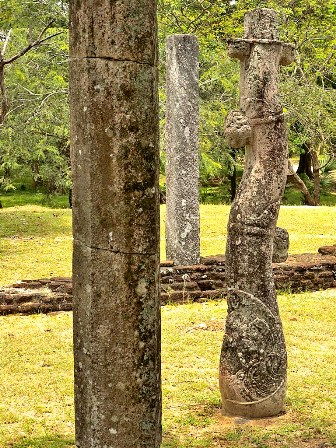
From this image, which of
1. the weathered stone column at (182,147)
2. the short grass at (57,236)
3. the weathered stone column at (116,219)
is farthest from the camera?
the short grass at (57,236)

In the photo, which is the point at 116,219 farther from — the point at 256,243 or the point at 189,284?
the point at 189,284

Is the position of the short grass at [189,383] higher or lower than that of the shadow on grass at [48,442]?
lower

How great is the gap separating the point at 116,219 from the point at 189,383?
13.9ft

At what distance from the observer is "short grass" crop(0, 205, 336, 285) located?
1266 cm

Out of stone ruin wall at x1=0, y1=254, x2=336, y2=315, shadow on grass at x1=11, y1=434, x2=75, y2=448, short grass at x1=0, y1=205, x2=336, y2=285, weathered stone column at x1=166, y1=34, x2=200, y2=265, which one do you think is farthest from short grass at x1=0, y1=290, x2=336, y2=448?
short grass at x1=0, y1=205, x2=336, y2=285

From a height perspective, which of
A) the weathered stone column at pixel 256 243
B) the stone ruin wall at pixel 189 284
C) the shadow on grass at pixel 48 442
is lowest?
the stone ruin wall at pixel 189 284

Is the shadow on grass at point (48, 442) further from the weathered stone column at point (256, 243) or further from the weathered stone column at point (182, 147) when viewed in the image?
the weathered stone column at point (182, 147)

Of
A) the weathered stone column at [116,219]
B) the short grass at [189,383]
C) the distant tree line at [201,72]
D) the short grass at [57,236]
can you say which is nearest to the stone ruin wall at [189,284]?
the short grass at [189,383]

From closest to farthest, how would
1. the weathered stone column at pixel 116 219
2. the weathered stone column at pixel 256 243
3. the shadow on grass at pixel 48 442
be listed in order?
the weathered stone column at pixel 116 219, the shadow on grass at pixel 48 442, the weathered stone column at pixel 256 243

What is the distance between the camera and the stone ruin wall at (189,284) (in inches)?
376

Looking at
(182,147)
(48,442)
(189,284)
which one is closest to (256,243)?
(48,442)

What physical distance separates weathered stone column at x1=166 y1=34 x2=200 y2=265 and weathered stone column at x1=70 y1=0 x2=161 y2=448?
7911mm

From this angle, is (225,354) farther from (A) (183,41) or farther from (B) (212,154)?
(B) (212,154)

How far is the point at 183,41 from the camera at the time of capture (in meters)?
10.8
